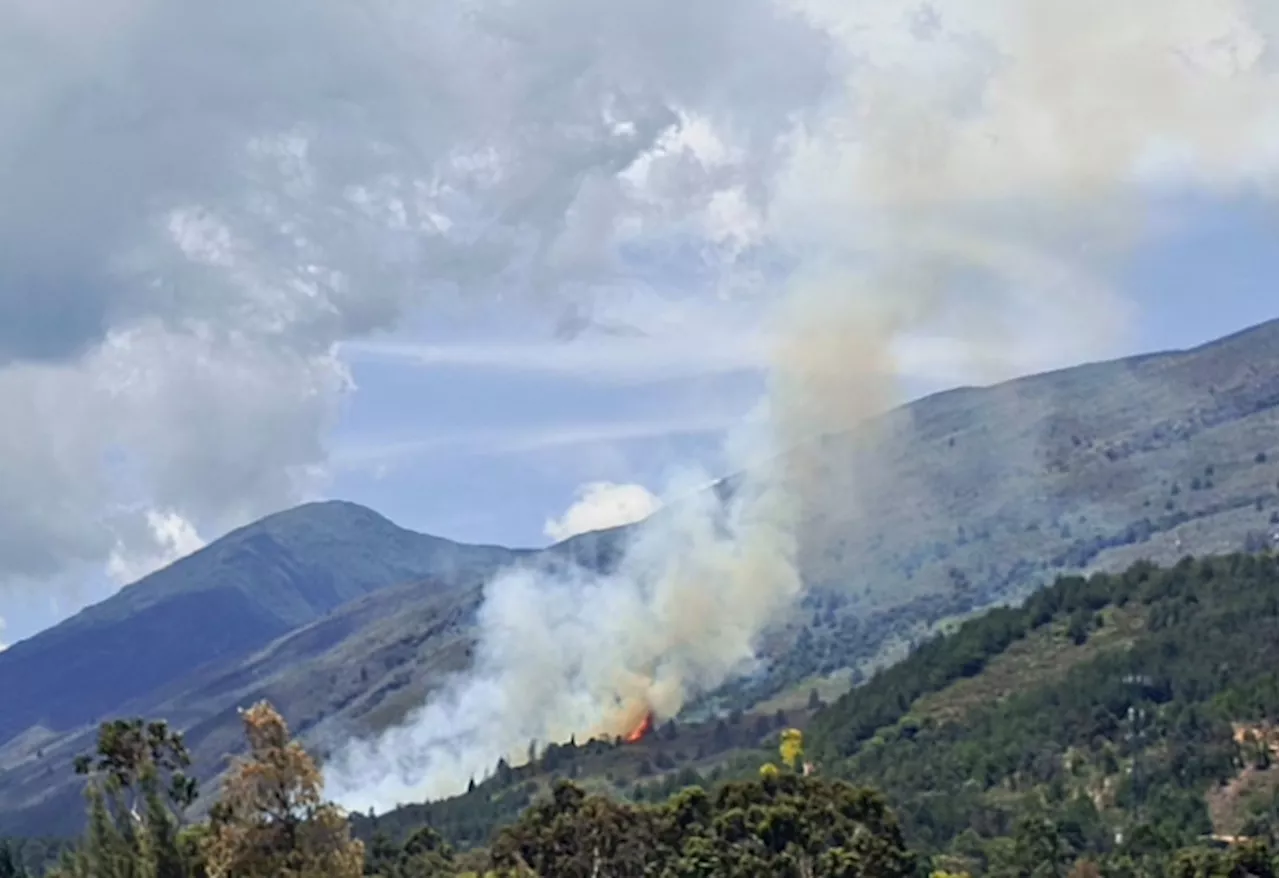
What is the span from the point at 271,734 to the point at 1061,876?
125153mm

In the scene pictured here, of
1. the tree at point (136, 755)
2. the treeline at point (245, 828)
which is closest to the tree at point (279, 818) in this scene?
the treeline at point (245, 828)

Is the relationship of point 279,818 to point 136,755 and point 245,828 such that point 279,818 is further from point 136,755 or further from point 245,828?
point 136,755

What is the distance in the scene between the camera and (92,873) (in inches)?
3767

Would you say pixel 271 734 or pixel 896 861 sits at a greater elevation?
pixel 271 734

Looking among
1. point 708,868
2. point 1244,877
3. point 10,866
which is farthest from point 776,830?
→ point 10,866

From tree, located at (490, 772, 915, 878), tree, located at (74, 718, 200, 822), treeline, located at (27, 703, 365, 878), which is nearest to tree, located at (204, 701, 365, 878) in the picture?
treeline, located at (27, 703, 365, 878)

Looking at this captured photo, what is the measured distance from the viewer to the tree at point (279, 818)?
8144 cm

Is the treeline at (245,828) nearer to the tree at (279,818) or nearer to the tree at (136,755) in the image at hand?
the tree at (279,818)

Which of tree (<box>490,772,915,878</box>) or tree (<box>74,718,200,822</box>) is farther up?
tree (<box>74,718,200,822</box>)

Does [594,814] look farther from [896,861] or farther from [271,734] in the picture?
[271,734]

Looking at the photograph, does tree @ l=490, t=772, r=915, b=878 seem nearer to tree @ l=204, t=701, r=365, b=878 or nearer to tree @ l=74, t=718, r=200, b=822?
tree @ l=74, t=718, r=200, b=822

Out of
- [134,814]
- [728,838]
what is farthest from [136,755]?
[728,838]

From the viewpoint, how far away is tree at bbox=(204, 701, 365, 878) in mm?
81438

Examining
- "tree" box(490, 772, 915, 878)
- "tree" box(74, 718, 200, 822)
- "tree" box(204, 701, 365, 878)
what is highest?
"tree" box(74, 718, 200, 822)
